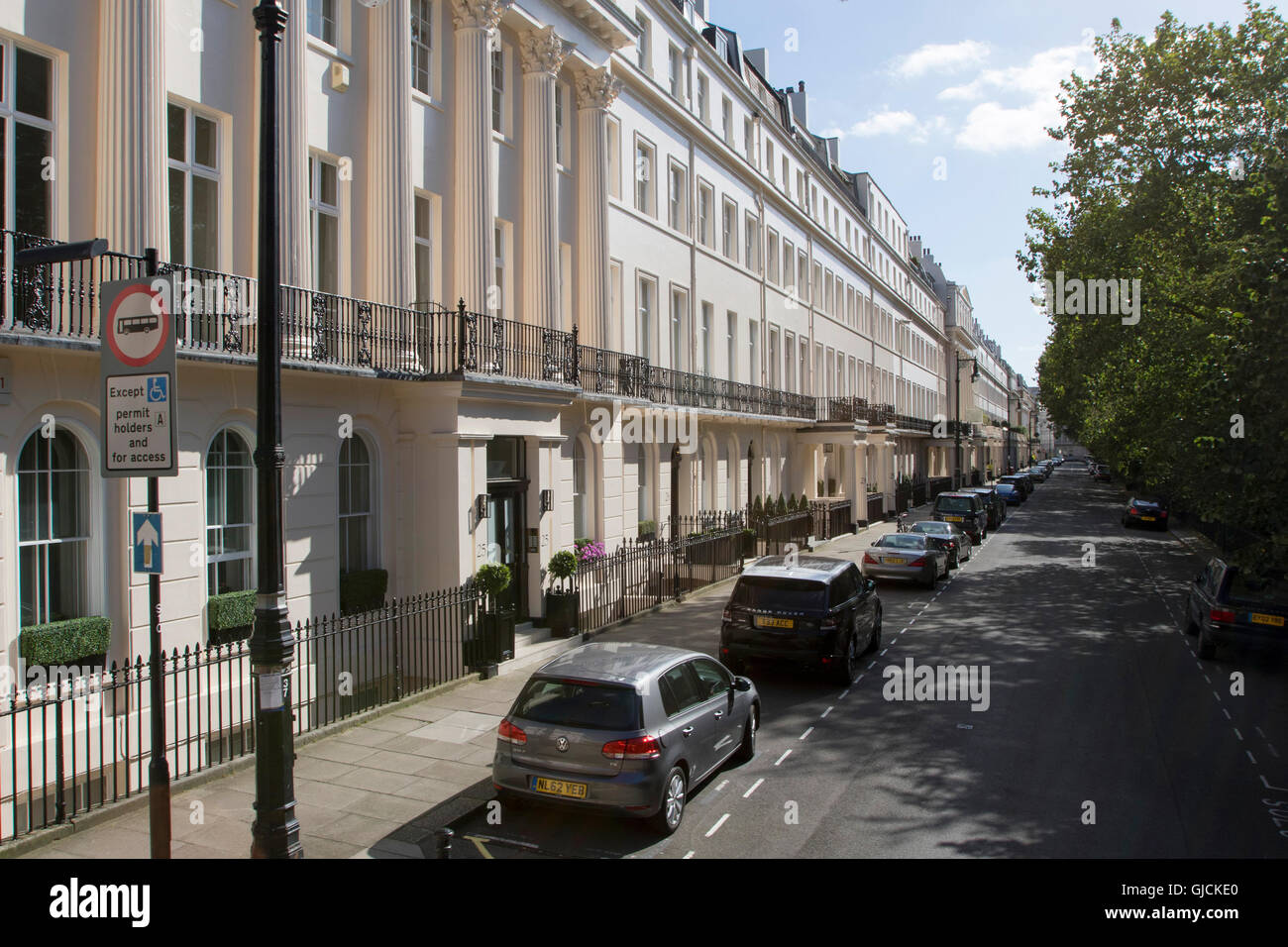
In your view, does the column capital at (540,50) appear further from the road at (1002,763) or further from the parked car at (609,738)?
the parked car at (609,738)

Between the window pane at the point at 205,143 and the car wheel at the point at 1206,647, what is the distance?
55.3ft

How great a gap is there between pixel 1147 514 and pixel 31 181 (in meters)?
45.7

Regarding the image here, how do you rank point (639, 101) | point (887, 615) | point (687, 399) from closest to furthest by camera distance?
point (887, 615), point (639, 101), point (687, 399)

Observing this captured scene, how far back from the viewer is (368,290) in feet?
45.1

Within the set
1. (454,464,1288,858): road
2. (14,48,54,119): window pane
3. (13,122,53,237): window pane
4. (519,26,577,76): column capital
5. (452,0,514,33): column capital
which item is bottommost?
(454,464,1288,858): road

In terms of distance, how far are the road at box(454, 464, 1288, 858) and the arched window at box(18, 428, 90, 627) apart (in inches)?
198

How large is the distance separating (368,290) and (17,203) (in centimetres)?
504

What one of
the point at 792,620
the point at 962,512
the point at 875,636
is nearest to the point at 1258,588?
the point at 875,636

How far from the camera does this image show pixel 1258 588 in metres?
14.5

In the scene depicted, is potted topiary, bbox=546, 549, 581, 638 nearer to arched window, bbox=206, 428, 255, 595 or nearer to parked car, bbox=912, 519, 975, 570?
arched window, bbox=206, 428, 255, 595

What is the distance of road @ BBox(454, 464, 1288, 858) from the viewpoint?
783 cm

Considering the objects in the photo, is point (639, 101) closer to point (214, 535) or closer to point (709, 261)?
point (709, 261)

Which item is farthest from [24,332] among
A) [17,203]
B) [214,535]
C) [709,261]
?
[709,261]

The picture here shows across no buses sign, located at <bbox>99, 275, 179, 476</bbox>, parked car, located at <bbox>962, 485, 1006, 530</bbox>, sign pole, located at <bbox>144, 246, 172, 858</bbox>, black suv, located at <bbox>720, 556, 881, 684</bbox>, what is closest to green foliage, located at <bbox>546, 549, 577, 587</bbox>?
black suv, located at <bbox>720, 556, 881, 684</bbox>
